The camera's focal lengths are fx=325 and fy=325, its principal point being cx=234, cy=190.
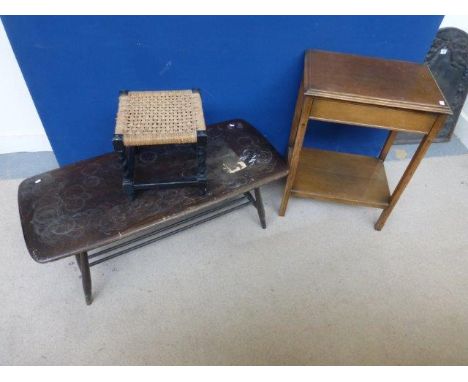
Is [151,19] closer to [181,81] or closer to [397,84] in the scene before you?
[181,81]

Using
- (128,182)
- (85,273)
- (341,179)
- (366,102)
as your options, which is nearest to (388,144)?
(341,179)

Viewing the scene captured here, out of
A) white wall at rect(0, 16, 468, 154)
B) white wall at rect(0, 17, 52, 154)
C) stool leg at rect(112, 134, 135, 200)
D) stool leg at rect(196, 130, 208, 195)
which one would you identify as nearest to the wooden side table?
stool leg at rect(196, 130, 208, 195)

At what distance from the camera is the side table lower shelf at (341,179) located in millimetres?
1557

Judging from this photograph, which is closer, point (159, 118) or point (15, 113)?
point (159, 118)

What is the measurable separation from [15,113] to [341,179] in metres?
1.78

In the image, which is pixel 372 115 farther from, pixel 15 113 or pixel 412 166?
pixel 15 113

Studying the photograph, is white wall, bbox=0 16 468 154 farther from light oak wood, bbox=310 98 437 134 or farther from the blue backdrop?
light oak wood, bbox=310 98 437 134

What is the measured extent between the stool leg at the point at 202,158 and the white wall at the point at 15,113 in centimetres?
114

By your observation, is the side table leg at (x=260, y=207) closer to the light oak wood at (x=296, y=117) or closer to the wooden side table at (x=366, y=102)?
the wooden side table at (x=366, y=102)

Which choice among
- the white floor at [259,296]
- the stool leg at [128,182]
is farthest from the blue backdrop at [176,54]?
the white floor at [259,296]

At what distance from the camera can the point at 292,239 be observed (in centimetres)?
161

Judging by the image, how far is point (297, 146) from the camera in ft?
4.47

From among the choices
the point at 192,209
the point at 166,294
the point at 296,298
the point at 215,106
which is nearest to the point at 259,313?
the point at 296,298

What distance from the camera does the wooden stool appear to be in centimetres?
108
